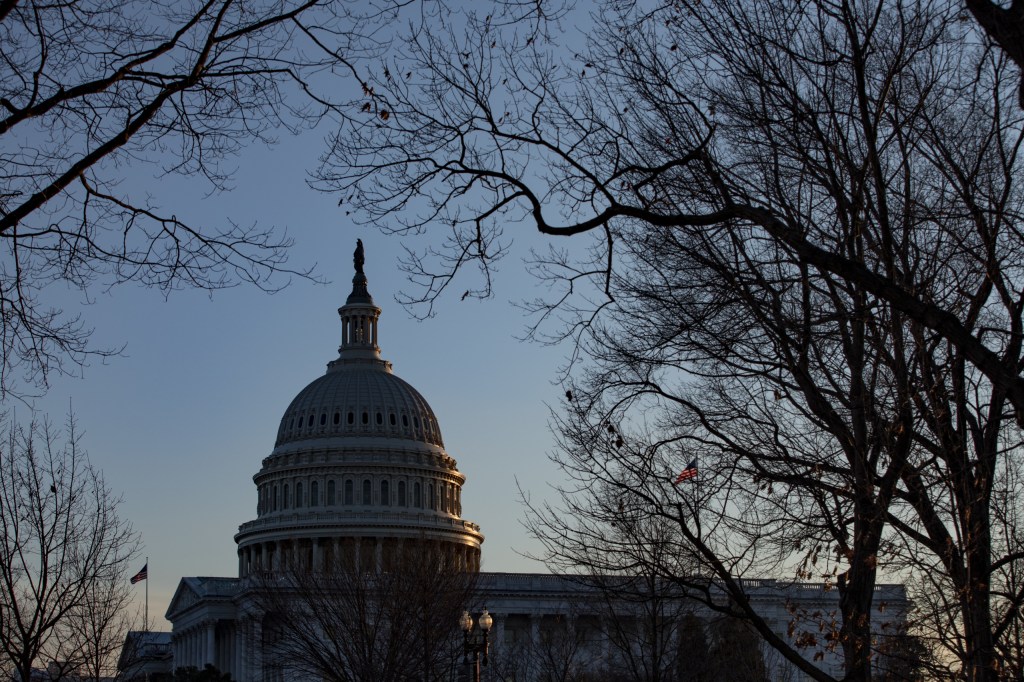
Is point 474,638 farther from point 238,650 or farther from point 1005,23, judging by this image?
point 238,650

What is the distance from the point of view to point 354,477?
144250mm

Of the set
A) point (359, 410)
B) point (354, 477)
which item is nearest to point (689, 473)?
point (354, 477)

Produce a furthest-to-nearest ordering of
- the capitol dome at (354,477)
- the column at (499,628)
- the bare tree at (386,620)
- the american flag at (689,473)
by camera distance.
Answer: the capitol dome at (354,477) < the column at (499,628) < the bare tree at (386,620) < the american flag at (689,473)

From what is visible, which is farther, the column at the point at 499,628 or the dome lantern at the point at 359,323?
the dome lantern at the point at 359,323

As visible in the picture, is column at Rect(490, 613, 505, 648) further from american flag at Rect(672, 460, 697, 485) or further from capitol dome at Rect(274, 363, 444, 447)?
american flag at Rect(672, 460, 697, 485)

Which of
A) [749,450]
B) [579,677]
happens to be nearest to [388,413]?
[579,677]

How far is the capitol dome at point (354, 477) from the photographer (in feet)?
458

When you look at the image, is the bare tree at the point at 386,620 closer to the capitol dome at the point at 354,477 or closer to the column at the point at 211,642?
the column at the point at 211,642

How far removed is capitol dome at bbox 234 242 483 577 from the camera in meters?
140

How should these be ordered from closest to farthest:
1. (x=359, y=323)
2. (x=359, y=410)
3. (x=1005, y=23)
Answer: (x=1005, y=23) < (x=359, y=410) < (x=359, y=323)

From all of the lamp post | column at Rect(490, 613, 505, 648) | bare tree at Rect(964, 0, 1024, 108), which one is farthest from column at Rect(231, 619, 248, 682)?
bare tree at Rect(964, 0, 1024, 108)

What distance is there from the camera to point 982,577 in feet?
49.5

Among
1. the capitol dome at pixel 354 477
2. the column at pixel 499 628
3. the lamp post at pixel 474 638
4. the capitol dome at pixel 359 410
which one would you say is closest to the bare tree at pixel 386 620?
the lamp post at pixel 474 638

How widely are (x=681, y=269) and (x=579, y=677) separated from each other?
1789 inches
